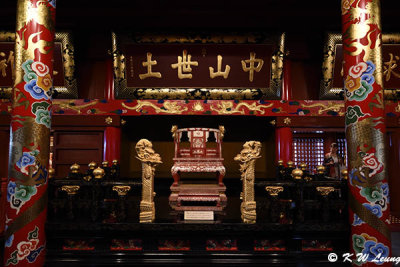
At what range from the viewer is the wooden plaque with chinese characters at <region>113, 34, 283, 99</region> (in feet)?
15.5

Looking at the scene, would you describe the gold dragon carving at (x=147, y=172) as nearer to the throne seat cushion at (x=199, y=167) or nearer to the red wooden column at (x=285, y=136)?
the throne seat cushion at (x=199, y=167)

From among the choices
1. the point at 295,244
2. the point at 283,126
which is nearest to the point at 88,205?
the point at 295,244

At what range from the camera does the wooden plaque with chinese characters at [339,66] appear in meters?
4.57

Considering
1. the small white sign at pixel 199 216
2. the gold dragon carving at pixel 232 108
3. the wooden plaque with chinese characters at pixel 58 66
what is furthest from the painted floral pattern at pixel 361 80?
the wooden plaque with chinese characters at pixel 58 66

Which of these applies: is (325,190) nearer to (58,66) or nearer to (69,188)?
(69,188)

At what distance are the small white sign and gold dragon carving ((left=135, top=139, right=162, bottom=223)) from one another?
1.25 feet

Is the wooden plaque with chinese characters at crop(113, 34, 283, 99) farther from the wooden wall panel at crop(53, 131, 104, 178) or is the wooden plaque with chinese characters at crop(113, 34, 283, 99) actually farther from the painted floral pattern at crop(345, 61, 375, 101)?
the painted floral pattern at crop(345, 61, 375, 101)

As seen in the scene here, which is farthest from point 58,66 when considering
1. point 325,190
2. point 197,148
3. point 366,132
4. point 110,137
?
point 366,132

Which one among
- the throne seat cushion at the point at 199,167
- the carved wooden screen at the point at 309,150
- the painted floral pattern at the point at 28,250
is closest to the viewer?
the painted floral pattern at the point at 28,250

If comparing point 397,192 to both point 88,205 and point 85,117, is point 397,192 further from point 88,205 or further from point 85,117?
point 85,117

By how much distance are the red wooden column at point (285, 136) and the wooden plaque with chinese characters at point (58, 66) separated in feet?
13.2

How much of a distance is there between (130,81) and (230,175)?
3074 millimetres

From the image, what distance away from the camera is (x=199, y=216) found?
8.88 feet

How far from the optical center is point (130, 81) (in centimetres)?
485
